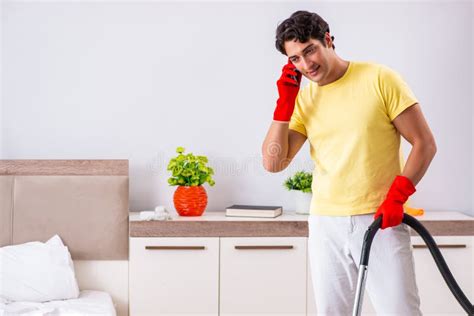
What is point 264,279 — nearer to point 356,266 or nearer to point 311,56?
point 356,266

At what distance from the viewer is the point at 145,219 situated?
287 centimetres

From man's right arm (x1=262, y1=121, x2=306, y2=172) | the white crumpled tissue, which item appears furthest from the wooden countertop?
man's right arm (x1=262, y1=121, x2=306, y2=172)

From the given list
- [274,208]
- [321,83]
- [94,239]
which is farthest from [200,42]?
[321,83]

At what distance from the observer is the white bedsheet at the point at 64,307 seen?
2467 millimetres

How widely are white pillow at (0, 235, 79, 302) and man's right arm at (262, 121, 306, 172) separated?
1.23m

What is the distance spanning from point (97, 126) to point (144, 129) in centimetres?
25

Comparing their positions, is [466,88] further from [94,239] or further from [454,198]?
[94,239]

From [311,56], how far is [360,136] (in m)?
0.29

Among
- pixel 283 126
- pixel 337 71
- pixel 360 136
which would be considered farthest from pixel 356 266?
pixel 337 71

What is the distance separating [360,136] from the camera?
182cm

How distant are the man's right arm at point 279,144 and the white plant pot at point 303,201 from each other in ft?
3.36

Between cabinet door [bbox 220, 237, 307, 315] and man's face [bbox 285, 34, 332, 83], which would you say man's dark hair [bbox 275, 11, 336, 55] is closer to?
man's face [bbox 285, 34, 332, 83]

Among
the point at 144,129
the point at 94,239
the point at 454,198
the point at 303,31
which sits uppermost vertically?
the point at 303,31

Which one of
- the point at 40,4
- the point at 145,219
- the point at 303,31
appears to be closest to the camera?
the point at 303,31
